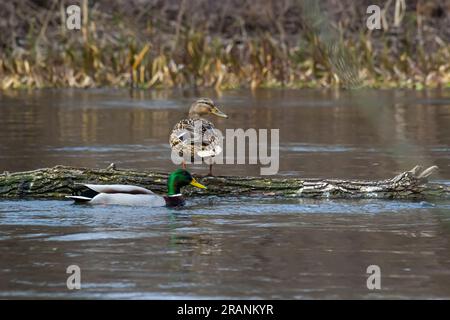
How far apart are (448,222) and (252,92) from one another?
2169 cm

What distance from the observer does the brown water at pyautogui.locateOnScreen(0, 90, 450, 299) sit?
8125 mm

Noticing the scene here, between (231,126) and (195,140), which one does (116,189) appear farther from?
(231,126)

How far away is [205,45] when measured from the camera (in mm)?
35188

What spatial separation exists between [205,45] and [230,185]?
22.7 m

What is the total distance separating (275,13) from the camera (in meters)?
39.2

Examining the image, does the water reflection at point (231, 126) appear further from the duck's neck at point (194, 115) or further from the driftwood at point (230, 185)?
the duck's neck at point (194, 115)

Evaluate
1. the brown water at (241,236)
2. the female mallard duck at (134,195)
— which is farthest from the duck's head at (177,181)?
the brown water at (241,236)

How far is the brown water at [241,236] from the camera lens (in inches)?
320

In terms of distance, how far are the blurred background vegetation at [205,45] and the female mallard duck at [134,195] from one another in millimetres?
20499

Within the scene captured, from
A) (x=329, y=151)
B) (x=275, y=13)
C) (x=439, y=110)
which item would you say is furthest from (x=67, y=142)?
(x=275, y=13)

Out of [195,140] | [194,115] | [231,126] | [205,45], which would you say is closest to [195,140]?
[195,140]

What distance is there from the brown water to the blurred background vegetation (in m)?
14.6

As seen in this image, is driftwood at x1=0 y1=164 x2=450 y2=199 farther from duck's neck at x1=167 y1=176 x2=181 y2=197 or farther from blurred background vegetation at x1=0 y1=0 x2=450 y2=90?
blurred background vegetation at x1=0 y1=0 x2=450 y2=90
